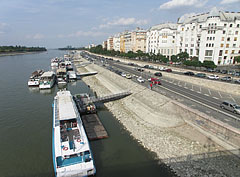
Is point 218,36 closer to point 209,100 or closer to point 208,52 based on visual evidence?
point 208,52

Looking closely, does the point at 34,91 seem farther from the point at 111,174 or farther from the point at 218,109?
the point at 218,109

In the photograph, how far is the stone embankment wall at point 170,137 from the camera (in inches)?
661

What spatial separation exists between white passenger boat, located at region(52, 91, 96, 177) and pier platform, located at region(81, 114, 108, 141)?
148 inches

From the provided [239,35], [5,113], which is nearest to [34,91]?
[5,113]

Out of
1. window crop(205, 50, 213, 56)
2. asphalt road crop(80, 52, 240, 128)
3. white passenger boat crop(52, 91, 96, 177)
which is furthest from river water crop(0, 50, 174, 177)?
window crop(205, 50, 213, 56)

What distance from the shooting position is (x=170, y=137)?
21641 millimetres

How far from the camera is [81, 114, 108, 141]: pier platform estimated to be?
23188 mm

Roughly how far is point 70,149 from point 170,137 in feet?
42.5

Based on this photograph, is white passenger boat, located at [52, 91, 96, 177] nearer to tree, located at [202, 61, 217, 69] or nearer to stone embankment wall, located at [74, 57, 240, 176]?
stone embankment wall, located at [74, 57, 240, 176]

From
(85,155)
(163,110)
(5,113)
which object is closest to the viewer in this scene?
(85,155)

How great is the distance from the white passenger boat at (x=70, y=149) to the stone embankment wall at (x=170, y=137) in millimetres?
8328

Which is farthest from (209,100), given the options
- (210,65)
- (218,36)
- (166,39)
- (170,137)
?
(166,39)

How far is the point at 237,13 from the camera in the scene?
70875 mm

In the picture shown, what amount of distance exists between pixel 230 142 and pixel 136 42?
4631 inches
